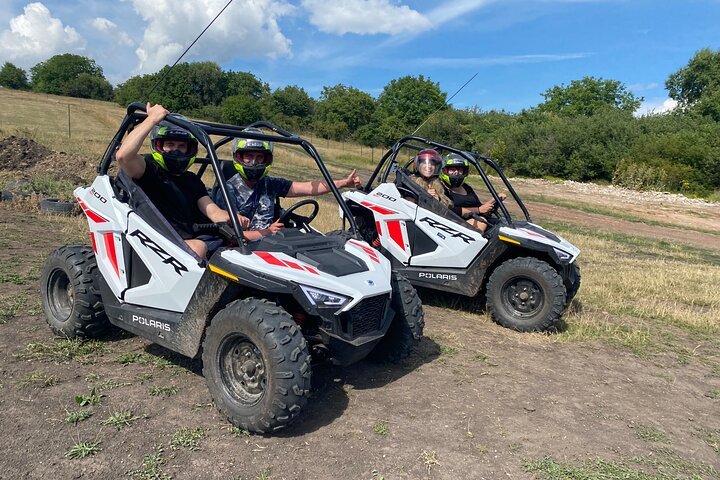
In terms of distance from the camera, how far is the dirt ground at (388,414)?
130 inches

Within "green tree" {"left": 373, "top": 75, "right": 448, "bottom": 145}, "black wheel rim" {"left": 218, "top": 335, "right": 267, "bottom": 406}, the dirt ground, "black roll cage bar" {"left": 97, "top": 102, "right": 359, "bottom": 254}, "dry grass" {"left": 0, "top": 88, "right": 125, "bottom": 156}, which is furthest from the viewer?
"green tree" {"left": 373, "top": 75, "right": 448, "bottom": 145}

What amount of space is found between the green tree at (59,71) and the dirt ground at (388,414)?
359 ft

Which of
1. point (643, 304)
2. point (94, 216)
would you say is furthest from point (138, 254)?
point (643, 304)

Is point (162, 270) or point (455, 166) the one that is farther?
point (455, 166)

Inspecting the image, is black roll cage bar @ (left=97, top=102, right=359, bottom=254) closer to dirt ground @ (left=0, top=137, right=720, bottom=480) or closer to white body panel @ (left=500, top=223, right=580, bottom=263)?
dirt ground @ (left=0, top=137, right=720, bottom=480)

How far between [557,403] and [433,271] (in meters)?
2.79

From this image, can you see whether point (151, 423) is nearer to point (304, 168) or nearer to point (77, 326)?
point (77, 326)

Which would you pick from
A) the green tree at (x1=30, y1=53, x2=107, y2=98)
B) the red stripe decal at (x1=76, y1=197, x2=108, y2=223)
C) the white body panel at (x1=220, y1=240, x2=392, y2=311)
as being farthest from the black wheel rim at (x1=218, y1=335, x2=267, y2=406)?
the green tree at (x1=30, y1=53, x2=107, y2=98)

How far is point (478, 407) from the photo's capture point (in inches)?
165

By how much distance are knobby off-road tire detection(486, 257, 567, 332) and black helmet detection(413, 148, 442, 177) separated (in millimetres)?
1675

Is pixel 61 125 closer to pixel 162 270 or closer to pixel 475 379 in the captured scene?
pixel 162 270

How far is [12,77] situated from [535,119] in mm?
102647

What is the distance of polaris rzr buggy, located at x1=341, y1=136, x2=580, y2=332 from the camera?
6.18m

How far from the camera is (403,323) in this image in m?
4.49
